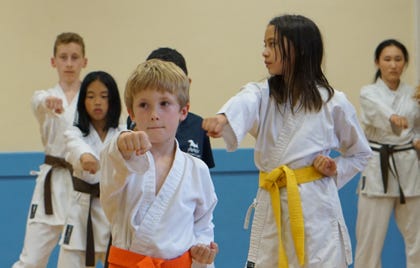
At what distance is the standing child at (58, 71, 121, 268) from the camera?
3.84 m

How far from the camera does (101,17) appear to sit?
5656mm

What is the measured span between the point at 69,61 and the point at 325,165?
2179 millimetres

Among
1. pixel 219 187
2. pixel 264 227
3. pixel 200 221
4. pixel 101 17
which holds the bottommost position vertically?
pixel 219 187

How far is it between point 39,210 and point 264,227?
1.73m

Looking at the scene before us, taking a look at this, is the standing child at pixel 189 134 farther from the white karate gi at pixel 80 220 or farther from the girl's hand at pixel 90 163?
the white karate gi at pixel 80 220

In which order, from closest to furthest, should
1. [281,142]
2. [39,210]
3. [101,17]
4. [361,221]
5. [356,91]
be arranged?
[281,142], [39,210], [361,221], [101,17], [356,91]

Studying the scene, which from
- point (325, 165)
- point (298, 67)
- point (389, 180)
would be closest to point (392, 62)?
point (389, 180)

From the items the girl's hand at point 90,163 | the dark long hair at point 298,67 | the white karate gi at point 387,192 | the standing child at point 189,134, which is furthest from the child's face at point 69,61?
the white karate gi at point 387,192

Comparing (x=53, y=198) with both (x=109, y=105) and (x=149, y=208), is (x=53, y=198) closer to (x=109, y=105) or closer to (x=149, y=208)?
(x=109, y=105)

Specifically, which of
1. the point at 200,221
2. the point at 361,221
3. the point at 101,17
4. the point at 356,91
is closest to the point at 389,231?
the point at 361,221

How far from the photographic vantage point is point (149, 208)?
2.34 metres

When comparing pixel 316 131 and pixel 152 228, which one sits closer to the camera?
pixel 152 228

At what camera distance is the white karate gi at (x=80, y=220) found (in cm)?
384

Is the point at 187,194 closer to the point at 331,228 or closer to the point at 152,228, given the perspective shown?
the point at 152,228
